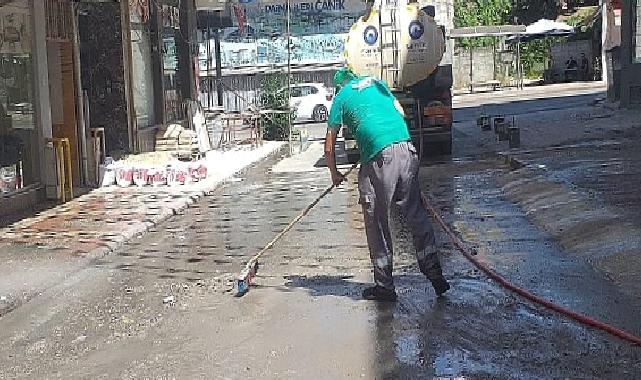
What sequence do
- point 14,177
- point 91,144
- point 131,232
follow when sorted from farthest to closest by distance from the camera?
point 91,144
point 14,177
point 131,232

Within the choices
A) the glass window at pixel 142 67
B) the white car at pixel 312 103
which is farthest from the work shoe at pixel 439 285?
the white car at pixel 312 103

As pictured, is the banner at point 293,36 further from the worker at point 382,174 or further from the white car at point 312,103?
the worker at point 382,174

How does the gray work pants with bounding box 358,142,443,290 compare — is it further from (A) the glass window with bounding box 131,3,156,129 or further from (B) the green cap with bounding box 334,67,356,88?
(A) the glass window with bounding box 131,3,156,129

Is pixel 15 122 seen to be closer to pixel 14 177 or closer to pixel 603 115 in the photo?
pixel 14 177

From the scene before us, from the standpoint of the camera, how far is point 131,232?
473 inches

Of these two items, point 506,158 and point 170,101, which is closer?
point 506,158

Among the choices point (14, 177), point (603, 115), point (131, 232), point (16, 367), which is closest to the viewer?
point (16, 367)

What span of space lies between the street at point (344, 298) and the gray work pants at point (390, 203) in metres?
0.32

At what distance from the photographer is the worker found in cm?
771

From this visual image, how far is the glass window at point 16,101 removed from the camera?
13.8m

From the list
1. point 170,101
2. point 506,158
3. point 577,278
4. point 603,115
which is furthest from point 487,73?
point 577,278

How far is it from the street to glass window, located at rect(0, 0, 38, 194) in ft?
8.15

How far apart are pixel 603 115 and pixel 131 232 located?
1690cm

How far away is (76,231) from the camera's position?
12.2m
